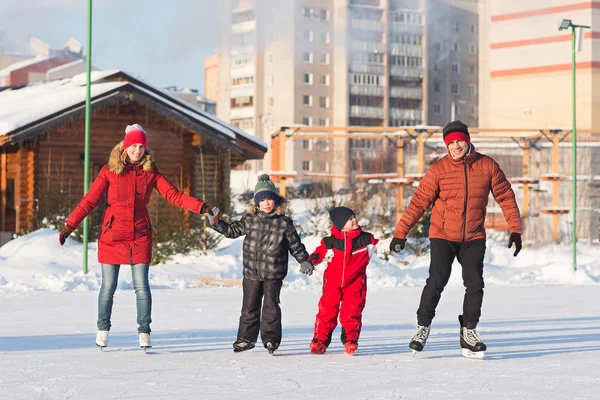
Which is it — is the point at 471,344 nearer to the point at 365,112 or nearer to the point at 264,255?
the point at 264,255

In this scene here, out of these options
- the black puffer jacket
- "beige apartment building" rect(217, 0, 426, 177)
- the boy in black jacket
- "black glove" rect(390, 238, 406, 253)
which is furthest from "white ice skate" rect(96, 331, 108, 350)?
"beige apartment building" rect(217, 0, 426, 177)

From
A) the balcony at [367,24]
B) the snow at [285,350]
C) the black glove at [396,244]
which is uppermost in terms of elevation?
the balcony at [367,24]

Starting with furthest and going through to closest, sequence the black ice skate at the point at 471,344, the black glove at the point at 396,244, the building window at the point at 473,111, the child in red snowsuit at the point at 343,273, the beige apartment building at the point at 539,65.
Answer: the building window at the point at 473,111 → the beige apartment building at the point at 539,65 → the child in red snowsuit at the point at 343,273 → the black glove at the point at 396,244 → the black ice skate at the point at 471,344

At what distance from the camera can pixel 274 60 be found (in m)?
102

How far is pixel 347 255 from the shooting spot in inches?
309

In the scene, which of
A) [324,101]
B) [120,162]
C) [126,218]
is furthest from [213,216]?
[324,101]

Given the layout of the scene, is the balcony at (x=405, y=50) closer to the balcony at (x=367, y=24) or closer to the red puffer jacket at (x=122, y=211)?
the balcony at (x=367, y=24)

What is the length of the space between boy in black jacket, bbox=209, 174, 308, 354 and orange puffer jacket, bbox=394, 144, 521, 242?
78cm

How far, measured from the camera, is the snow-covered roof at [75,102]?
23.3 metres

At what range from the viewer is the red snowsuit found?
7867 millimetres

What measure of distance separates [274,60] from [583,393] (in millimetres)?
96292

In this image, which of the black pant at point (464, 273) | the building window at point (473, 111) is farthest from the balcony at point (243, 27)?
the black pant at point (464, 273)

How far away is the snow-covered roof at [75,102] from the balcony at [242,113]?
239 ft

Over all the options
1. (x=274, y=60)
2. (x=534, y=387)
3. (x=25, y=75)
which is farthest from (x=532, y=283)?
(x=274, y=60)
